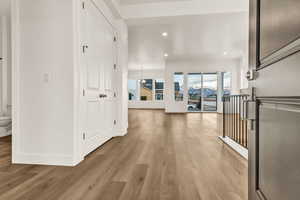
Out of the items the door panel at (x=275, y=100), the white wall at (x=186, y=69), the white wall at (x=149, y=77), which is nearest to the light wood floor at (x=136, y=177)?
the door panel at (x=275, y=100)

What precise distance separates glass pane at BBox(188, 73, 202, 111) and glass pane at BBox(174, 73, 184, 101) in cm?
45

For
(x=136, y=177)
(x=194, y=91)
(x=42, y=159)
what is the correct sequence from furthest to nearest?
1. (x=194, y=91)
2. (x=42, y=159)
3. (x=136, y=177)

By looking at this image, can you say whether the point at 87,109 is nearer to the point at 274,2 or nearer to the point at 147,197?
the point at 147,197

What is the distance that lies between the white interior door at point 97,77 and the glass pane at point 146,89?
26.6 feet

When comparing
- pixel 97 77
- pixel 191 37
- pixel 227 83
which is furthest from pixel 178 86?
pixel 97 77

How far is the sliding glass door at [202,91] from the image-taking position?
8992 mm

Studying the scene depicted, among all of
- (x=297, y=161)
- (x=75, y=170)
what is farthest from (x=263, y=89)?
(x=75, y=170)

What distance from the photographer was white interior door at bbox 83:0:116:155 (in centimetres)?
244

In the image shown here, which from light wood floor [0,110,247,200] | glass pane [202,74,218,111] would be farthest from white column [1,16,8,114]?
glass pane [202,74,218,111]

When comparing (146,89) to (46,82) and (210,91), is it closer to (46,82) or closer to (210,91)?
(210,91)

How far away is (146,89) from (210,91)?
4.40m

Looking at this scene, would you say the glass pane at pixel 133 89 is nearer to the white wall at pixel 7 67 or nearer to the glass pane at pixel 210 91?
the glass pane at pixel 210 91

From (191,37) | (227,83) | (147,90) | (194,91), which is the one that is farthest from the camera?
(147,90)

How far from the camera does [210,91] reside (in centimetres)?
905
